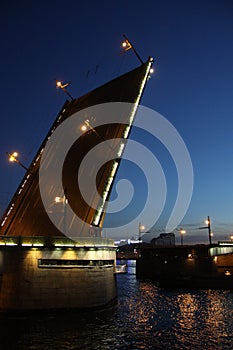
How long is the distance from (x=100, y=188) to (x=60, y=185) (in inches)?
203

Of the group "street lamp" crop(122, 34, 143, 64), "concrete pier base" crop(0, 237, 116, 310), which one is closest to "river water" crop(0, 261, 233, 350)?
"concrete pier base" crop(0, 237, 116, 310)

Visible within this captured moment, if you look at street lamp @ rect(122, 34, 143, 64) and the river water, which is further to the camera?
street lamp @ rect(122, 34, 143, 64)

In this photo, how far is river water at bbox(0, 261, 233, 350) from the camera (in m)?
19.7

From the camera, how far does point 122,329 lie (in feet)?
76.4

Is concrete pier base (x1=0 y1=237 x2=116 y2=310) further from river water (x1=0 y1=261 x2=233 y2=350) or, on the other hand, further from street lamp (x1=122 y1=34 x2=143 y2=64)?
street lamp (x1=122 y1=34 x2=143 y2=64)

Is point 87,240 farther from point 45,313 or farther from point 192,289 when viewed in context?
point 192,289

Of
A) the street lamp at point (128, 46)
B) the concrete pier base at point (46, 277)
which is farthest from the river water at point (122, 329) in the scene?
the street lamp at point (128, 46)

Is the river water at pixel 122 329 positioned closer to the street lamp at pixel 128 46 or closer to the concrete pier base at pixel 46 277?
the concrete pier base at pixel 46 277

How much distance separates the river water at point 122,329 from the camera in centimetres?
1972

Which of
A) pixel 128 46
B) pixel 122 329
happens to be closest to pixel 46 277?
pixel 122 329

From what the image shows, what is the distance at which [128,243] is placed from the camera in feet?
555

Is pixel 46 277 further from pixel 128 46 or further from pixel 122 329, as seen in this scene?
pixel 128 46

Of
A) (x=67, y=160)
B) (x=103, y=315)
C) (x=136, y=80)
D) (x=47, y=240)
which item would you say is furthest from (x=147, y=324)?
(x=136, y=80)

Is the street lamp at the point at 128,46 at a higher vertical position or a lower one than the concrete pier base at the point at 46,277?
higher
